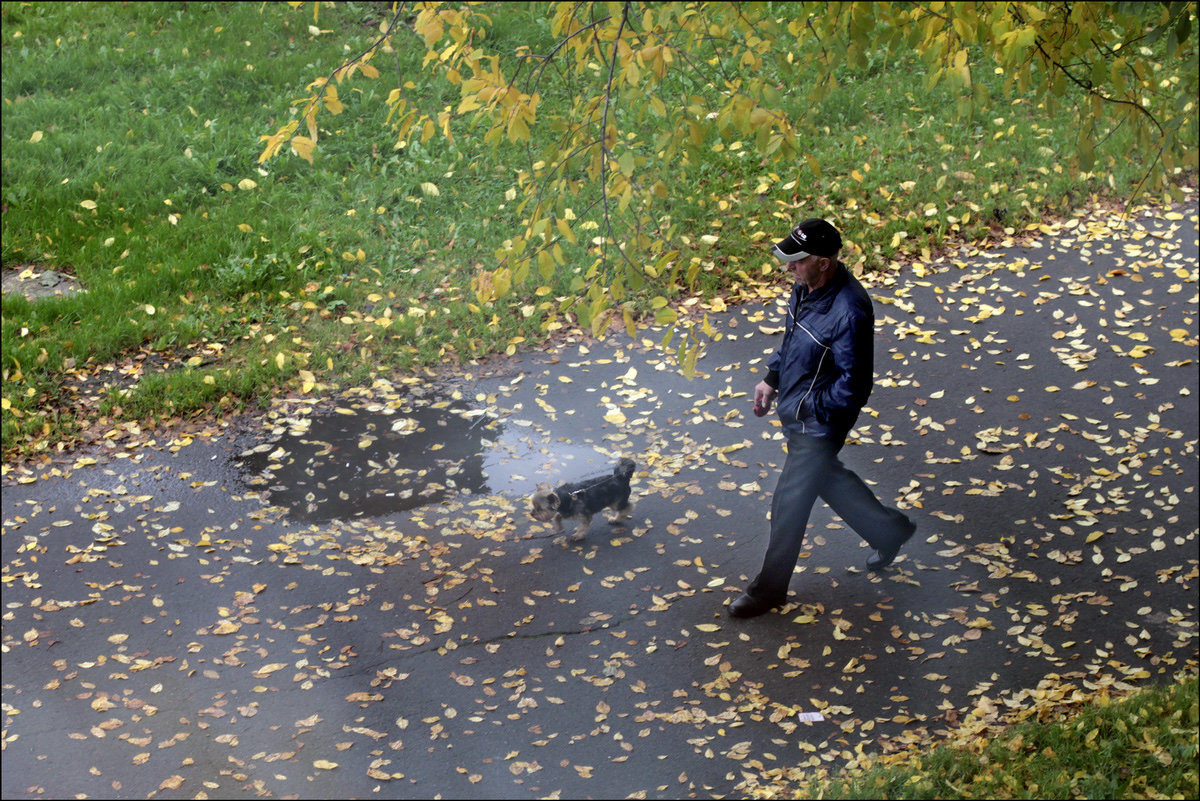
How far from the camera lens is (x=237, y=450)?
7.05 m

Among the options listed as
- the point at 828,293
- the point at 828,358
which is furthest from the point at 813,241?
the point at 828,358

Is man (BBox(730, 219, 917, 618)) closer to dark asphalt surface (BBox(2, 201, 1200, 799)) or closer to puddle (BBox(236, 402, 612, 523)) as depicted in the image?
dark asphalt surface (BBox(2, 201, 1200, 799))

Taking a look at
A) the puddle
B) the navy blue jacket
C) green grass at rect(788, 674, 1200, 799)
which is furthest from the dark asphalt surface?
the navy blue jacket

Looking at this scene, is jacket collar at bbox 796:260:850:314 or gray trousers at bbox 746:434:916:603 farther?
gray trousers at bbox 746:434:916:603

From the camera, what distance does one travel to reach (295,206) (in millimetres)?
10078

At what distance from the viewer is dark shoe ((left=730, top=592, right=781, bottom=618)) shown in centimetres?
536

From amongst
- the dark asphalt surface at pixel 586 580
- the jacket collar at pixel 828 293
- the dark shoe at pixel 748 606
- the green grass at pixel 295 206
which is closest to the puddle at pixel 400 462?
the dark asphalt surface at pixel 586 580

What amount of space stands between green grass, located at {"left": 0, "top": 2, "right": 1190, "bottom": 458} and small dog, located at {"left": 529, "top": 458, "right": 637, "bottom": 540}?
2308 millimetres

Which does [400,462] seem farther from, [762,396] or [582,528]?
[762,396]

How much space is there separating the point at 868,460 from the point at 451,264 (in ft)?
15.1

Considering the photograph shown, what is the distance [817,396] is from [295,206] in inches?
279

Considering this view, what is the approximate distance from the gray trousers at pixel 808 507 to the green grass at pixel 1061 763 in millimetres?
1143

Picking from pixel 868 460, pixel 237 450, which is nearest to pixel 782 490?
pixel 868 460

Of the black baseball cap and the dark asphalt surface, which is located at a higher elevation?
the black baseball cap
